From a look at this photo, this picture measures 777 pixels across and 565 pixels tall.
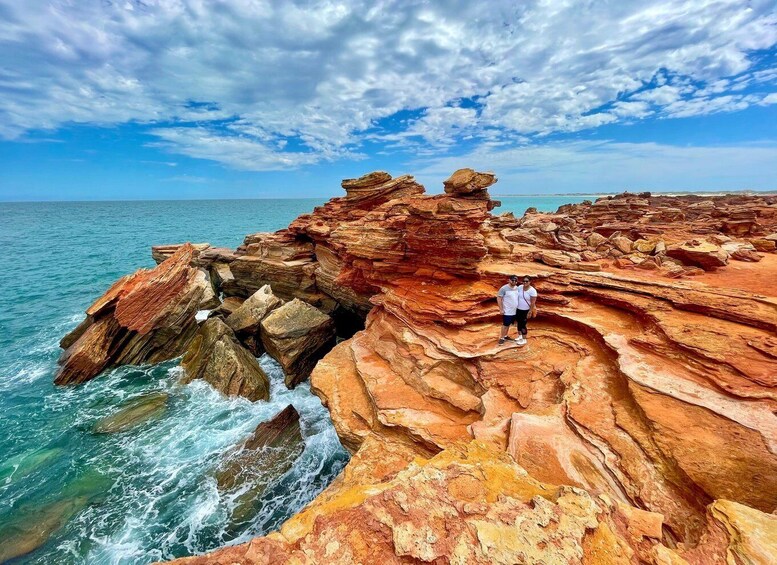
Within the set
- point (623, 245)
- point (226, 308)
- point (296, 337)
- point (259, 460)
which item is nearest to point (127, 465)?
point (259, 460)

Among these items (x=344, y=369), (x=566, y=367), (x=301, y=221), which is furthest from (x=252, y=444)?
(x=301, y=221)

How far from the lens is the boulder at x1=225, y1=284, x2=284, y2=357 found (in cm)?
2059

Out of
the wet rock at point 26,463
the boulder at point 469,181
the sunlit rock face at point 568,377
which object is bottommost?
the wet rock at point 26,463

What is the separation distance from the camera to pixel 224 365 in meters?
17.9

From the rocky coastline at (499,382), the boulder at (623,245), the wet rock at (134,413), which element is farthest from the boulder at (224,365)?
the boulder at (623,245)

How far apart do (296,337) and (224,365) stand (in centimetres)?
383

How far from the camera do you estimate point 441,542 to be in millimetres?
4105

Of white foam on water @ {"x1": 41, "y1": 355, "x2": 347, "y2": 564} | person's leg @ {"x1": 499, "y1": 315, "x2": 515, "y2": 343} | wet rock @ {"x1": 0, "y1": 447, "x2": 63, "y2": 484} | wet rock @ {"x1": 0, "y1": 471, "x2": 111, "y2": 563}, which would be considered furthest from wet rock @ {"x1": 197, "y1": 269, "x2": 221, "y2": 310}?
person's leg @ {"x1": 499, "y1": 315, "x2": 515, "y2": 343}

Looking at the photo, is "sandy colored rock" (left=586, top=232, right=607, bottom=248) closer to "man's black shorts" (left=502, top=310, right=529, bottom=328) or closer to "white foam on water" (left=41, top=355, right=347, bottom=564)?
"man's black shorts" (left=502, top=310, right=529, bottom=328)

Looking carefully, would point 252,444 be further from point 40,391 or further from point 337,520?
point 40,391

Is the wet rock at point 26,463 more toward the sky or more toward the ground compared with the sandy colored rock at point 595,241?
more toward the ground

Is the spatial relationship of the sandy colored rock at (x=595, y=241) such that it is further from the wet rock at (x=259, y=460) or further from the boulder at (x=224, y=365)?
the boulder at (x=224, y=365)

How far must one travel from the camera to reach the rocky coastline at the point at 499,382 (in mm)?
4281

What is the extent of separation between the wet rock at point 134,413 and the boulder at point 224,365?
5.77 ft
